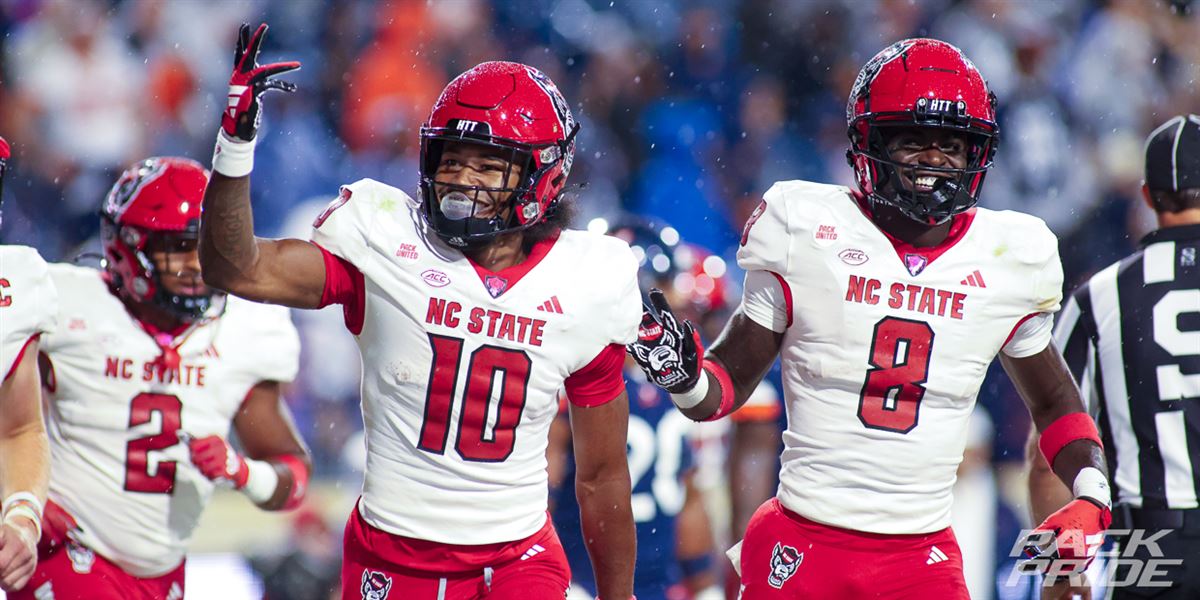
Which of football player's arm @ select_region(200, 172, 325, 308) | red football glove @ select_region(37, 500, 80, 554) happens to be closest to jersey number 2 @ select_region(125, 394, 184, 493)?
red football glove @ select_region(37, 500, 80, 554)

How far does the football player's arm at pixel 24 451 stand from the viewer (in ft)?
10.7

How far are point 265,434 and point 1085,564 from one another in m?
2.29

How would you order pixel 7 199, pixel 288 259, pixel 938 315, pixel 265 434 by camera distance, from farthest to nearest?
1. pixel 7 199
2. pixel 265 434
3. pixel 938 315
4. pixel 288 259

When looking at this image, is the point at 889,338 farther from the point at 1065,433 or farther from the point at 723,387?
the point at 1065,433

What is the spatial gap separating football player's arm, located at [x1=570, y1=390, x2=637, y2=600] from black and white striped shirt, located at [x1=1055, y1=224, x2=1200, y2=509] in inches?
61.6

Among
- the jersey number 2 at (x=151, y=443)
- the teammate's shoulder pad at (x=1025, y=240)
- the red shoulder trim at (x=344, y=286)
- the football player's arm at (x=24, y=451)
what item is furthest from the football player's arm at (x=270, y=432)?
the teammate's shoulder pad at (x=1025, y=240)

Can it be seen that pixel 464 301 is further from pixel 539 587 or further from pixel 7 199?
pixel 7 199

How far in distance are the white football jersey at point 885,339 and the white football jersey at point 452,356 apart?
0.49 meters

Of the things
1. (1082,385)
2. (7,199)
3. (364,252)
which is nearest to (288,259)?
(364,252)

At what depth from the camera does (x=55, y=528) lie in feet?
12.6

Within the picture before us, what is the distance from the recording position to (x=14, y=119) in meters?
7.14

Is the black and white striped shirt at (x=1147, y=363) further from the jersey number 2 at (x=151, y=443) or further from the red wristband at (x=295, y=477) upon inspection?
the jersey number 2 at (x=151, y=443)

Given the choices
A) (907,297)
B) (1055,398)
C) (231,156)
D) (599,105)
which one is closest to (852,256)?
(907,297)

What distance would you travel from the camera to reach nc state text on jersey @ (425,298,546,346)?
120 inches
